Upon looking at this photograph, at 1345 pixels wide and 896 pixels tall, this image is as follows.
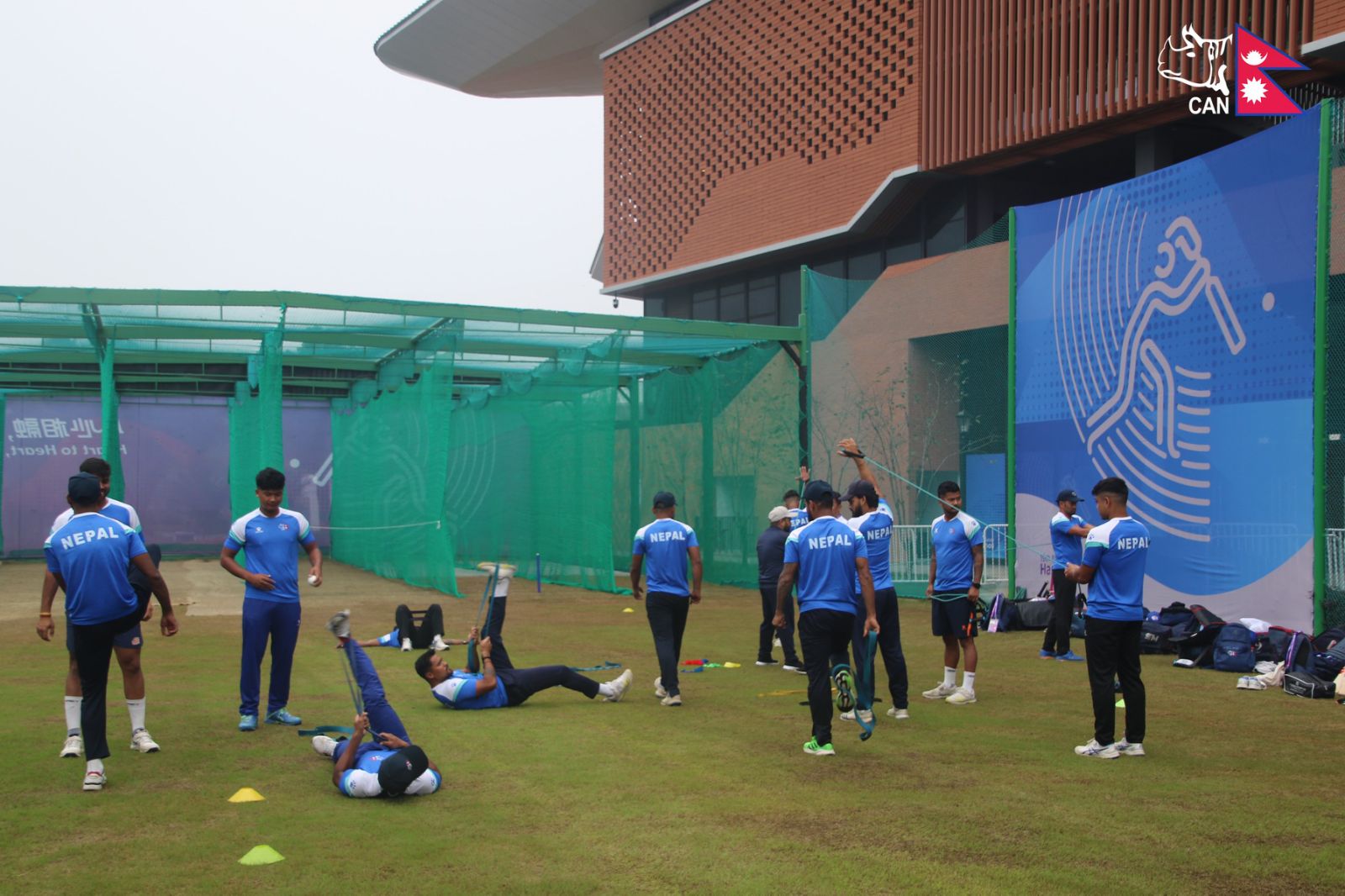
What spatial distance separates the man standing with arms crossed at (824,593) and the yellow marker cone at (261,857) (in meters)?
3.36

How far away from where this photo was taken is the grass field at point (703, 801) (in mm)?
4887

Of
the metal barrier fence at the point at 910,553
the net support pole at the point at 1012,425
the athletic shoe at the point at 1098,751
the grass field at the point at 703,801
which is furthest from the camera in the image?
the metal barrier fence at the point at 910,553

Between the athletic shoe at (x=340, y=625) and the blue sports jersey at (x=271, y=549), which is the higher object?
the blue sports jersey at (x=271, y=549)

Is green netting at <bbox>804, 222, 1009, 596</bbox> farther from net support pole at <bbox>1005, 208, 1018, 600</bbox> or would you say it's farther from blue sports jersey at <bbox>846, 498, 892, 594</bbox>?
blue sports jersey at <bbox>846, 498, 892, 594</bbox>

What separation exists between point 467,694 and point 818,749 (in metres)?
2.85

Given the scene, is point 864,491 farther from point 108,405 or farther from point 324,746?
point 108,405

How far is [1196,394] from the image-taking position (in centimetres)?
1282

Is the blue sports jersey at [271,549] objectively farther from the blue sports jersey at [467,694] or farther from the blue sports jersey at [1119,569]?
the blue sports jersey at [1119,569]

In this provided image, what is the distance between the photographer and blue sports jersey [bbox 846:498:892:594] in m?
8.87

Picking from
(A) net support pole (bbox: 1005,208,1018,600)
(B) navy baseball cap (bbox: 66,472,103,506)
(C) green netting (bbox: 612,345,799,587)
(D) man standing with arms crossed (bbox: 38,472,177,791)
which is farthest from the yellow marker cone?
(C) green netting (bbox: 612,345,799,587)

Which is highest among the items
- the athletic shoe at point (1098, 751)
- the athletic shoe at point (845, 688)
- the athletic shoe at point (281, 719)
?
the athletic shoe at point (845, 688)

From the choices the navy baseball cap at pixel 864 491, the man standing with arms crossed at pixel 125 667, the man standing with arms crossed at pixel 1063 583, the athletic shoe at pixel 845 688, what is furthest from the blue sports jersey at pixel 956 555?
the man standing with arms crossed at pixel 125 667

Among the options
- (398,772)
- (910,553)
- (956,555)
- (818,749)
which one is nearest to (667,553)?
(956,555)

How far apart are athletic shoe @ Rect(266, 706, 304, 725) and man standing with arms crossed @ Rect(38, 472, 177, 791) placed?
5.74ft
